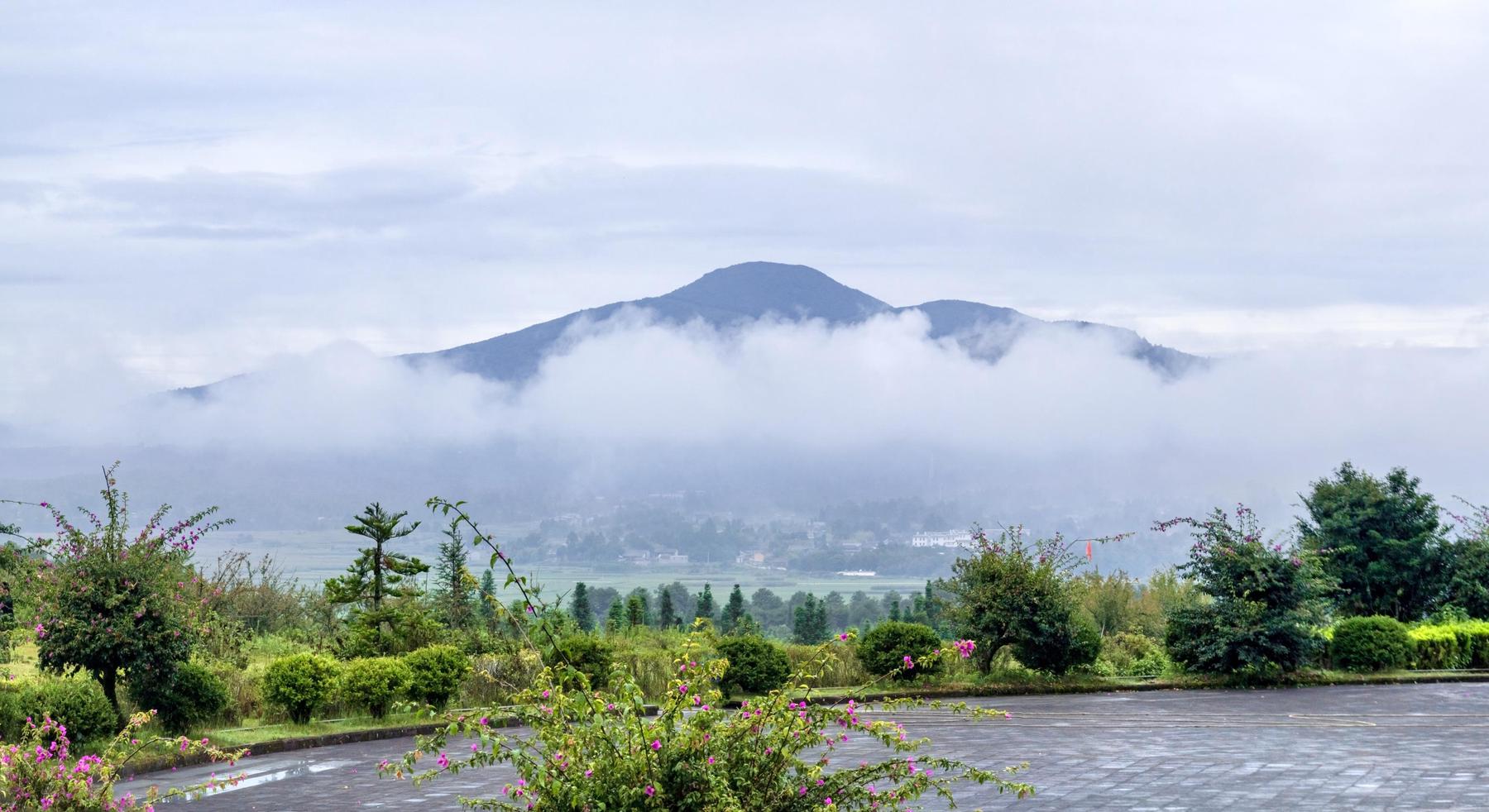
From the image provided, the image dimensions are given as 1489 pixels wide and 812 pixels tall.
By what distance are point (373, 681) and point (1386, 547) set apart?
2049 cm

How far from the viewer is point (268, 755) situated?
47.3 ft

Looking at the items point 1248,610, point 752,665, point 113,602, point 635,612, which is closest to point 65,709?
point 113,602

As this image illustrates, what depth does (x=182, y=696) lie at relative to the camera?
15.0 m

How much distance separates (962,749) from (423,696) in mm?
7054

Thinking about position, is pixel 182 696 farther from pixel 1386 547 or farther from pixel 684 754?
pixel 1386 547

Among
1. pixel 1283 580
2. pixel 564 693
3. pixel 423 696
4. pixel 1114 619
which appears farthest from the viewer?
pixel 1114 619

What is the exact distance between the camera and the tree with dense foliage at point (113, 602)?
551 inches

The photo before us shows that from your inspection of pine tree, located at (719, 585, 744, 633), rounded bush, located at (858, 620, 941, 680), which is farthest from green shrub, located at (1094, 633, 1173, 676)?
pine tree, located at (719, 585, 744, 633)

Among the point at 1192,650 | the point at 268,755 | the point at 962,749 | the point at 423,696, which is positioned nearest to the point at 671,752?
the point at 962,749

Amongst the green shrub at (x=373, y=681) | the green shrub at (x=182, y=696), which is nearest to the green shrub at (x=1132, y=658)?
the green shrub at (x=373, y=681)

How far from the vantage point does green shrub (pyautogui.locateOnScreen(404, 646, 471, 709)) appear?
16891 millimetres

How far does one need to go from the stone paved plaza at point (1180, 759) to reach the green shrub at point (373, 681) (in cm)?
102

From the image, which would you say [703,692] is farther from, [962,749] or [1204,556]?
[1204,556]

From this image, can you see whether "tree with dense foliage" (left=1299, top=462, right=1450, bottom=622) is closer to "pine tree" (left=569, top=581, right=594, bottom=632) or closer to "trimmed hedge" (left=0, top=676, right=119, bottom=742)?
"pine tree" (left=569, top=581, right=594, bottom=632)
